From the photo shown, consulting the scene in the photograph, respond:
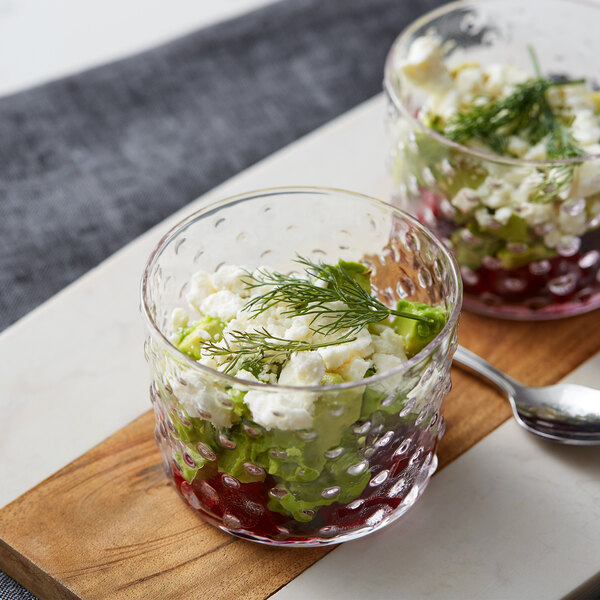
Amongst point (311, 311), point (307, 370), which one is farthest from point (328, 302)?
point (307, 370)

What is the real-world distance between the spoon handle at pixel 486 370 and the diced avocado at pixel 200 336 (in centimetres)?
39

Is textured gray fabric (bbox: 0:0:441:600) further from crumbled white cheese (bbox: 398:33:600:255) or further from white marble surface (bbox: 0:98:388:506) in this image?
crumbled white cheese (bbox: 398:33:600:255)

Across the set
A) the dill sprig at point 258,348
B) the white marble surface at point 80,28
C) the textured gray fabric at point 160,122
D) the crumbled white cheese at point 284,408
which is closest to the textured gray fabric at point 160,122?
the textured gray fabric at point 160,122

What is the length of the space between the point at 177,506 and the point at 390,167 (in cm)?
64

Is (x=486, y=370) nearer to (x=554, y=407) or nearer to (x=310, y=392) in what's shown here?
(x=554, y=407)

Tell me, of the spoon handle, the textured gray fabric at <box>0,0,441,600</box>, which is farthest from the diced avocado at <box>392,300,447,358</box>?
the textured gray fabric at <box>0,0,441,600</box>

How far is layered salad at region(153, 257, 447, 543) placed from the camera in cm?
90

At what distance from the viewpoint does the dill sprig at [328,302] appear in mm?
1004

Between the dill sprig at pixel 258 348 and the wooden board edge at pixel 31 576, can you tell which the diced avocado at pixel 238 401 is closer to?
the dill sprig at pixel 258 348

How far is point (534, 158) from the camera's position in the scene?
132 cm

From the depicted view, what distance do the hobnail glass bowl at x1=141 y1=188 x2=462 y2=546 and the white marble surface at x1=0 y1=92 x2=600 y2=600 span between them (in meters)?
0.04

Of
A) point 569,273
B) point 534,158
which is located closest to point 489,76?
point 534,158

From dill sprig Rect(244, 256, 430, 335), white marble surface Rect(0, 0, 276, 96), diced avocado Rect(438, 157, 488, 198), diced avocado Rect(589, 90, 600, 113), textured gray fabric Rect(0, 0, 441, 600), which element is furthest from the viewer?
white marble surface Rect(0, 0, 276, 96)

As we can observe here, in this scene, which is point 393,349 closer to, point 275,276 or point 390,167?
point 275,276
